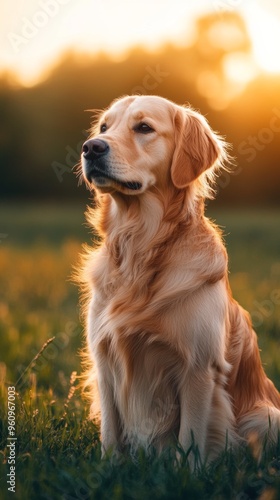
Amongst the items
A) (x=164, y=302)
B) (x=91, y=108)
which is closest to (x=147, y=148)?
(x=164, y=302)

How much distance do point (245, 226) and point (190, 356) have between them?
519 inches

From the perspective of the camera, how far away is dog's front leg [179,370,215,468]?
10.6ft

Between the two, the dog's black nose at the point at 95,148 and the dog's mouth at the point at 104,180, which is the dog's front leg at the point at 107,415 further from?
the dog's black nose at the point at 95,148

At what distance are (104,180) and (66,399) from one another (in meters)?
1.76

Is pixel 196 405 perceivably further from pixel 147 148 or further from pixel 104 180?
pixel 147 148

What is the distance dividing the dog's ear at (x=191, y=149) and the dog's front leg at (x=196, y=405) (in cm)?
92

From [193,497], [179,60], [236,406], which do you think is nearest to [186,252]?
[236,406]

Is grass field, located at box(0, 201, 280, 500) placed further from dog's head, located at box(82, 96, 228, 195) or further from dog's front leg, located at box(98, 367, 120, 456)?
dog's head, located at box(82, 96, 228, 195)

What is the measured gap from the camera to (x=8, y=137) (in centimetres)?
2389

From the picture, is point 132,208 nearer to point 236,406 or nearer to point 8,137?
point 236,406

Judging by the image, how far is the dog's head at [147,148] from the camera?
3.33 meters

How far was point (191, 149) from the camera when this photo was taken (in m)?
3.56

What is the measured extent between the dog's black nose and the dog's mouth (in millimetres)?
72

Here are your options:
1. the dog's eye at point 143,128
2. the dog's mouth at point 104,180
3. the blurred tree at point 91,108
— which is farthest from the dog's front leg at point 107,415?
the blurred tree at point 91,108
